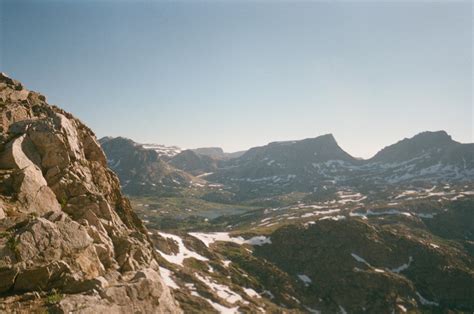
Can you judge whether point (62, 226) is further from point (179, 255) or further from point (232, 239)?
point (232, 239)

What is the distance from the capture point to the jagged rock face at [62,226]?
17016 mm

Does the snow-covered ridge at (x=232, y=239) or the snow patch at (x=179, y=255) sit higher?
the snow patch at (x=179, y=255)

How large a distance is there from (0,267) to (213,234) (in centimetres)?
15034

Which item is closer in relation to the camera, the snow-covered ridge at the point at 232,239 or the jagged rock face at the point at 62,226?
the jagged rock face at the point at 62,226

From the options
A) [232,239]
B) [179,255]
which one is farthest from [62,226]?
[232,239]

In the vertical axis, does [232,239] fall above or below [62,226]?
below

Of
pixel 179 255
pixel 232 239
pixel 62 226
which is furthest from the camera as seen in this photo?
pixel 232 239

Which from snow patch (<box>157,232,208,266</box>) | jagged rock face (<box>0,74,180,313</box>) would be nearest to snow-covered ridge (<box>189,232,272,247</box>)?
snow patch (<box>157,232,208,266</box>)

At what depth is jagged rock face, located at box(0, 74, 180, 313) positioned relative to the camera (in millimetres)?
17016

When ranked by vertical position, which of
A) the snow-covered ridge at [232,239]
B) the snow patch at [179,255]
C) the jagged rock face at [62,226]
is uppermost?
the jagged rock face at [62,226]

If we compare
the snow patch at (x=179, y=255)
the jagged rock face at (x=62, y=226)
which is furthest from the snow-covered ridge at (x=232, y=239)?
the jagged rock face at (x=62, y=226)

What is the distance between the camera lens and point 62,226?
65.3 ft

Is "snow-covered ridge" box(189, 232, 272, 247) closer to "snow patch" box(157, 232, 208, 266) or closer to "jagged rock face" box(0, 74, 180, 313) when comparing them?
"snow patch" box(157, 232, 208, 266)

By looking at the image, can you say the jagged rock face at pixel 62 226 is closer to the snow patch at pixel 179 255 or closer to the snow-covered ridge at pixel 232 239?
the snow patch at pixel 179 255
